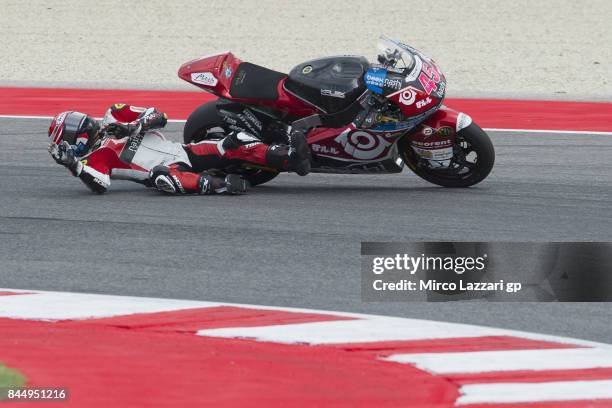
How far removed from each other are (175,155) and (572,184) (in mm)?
3411

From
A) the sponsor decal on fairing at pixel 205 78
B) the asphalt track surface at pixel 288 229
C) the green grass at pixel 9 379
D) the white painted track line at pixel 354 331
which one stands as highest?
the green grass at pixel 9 379

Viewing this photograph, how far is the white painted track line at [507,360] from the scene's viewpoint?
5766mm

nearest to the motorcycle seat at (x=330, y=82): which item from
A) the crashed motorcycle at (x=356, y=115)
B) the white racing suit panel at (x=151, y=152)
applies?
the crashed motorcycle at (x=356, y=115)

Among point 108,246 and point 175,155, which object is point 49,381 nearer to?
point 108,246

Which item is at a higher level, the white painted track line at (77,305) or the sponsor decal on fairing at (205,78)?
the sponsor decal on fairing at (205,78)

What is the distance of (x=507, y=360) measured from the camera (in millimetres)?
5895

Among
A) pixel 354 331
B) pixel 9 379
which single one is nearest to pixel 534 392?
pixel 354 331

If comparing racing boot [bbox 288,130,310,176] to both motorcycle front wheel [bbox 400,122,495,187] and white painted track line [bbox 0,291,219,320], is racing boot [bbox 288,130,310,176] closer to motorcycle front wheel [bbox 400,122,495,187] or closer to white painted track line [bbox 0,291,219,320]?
motorcycle front wheel [bbox 400,122,495,187]

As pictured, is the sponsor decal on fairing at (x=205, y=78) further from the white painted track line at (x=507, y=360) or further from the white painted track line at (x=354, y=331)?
the white painted track line at (x=507, y=360)

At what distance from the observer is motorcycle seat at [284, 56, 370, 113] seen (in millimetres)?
10234

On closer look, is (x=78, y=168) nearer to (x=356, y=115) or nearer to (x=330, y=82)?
(x=330, y=82)

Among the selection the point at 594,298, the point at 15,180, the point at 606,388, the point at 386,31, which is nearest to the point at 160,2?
the point at 386,31

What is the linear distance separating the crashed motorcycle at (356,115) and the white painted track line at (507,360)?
4236mm

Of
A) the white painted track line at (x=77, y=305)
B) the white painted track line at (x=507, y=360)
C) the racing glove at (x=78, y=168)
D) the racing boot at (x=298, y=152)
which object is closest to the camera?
the white painted track line at (x=507, y=360)
